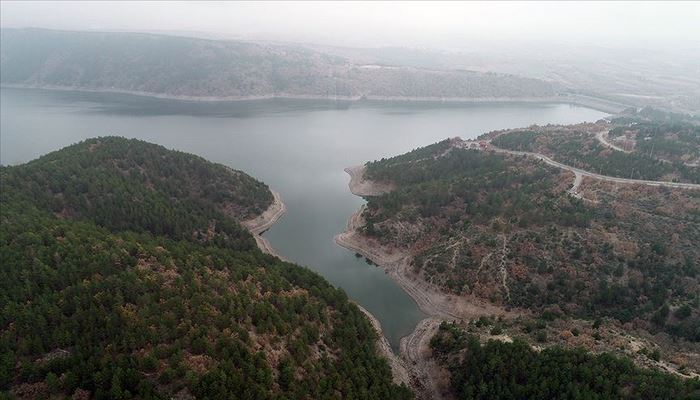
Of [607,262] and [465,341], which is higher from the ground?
[607,262]

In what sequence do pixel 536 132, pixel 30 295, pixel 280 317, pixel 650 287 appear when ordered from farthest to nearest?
pixel 536 132 → pixel 650 287 → pixel 280 317 → pixel 30 295

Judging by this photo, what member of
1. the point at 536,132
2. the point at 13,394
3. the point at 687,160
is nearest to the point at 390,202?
the point at 536,132

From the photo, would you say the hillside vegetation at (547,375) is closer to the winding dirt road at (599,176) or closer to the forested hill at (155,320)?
the forested hill at (155,320)

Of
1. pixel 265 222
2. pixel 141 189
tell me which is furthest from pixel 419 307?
pixel 141 189

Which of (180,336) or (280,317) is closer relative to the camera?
(180,336)

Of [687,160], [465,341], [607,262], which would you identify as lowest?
[465,341]

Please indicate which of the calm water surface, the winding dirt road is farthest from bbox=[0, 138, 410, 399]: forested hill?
the winding dirt road

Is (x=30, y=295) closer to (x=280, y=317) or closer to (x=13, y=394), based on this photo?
(x=13, y=394)
